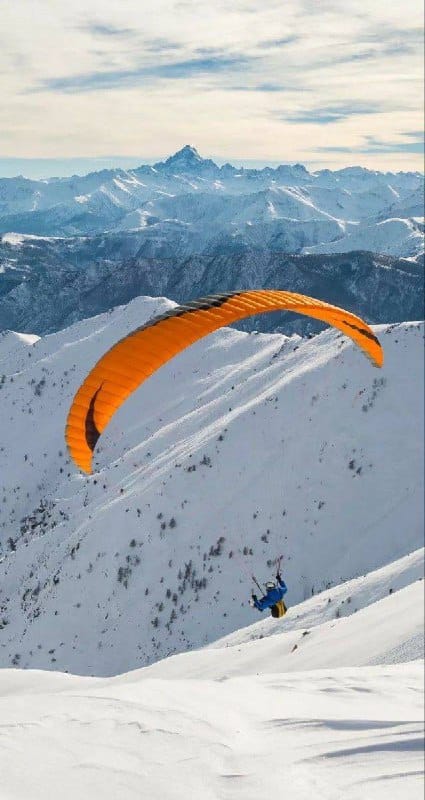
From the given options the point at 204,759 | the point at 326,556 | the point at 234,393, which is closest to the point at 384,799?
the point at 204,759

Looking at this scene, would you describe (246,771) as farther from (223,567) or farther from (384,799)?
(223,567)

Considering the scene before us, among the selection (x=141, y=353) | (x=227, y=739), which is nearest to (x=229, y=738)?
(x=227, y=739)

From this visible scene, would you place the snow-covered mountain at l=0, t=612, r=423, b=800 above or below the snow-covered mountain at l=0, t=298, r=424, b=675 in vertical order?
above

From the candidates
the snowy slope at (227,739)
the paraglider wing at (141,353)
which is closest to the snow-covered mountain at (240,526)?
the snowy slope at (227,739)

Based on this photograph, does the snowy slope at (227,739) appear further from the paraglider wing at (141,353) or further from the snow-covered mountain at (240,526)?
the paraglider wing at (141,353)

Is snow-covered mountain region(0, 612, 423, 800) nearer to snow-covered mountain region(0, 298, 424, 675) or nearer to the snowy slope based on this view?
the snowy slope

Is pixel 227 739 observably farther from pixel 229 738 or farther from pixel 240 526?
pixel 240 526

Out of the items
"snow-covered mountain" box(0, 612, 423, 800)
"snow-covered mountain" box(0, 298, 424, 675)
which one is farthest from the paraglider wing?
"snow-covered mountain" box(0, 298, 424, 675)
